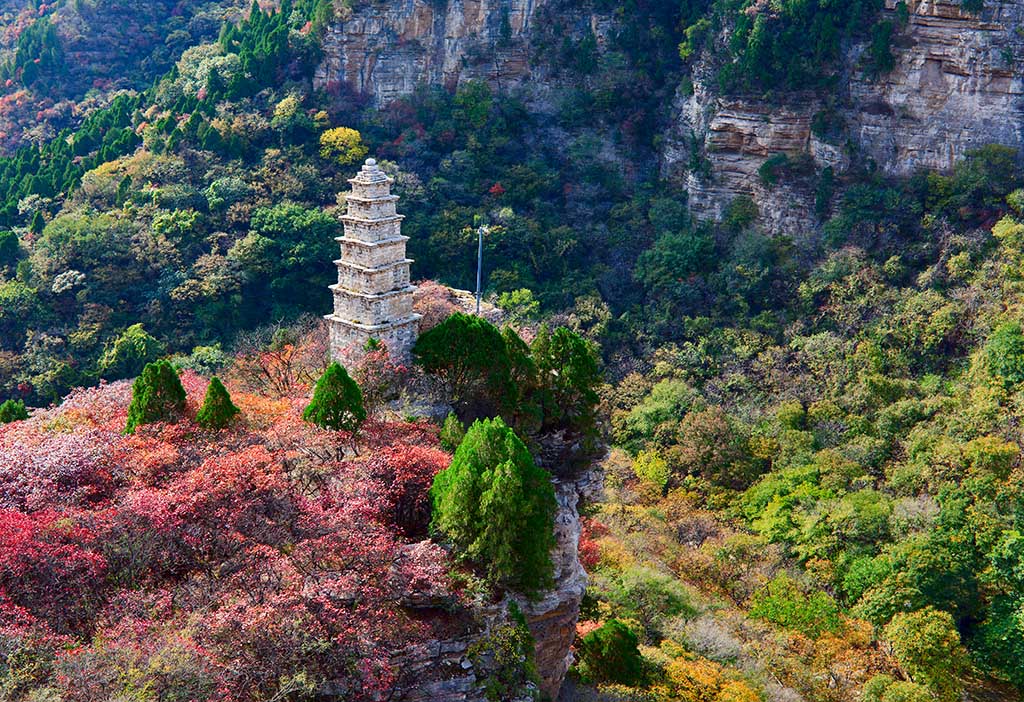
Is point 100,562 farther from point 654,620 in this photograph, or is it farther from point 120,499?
point 654,620

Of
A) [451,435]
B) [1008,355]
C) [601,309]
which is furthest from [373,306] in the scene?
[1008,355]

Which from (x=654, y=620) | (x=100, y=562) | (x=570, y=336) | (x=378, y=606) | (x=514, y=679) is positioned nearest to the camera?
(x=100, y=562)

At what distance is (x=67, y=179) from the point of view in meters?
44.2

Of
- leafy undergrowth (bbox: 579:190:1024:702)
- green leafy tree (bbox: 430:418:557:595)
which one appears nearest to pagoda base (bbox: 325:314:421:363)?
green leafy tree (bbox: 430:418:557:595)

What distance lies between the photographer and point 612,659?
24.9 m

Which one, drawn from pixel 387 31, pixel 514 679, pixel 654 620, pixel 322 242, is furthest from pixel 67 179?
pixel 514 679

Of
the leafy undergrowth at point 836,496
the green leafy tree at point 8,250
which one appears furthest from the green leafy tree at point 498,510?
the green leafy tree at point 8,250

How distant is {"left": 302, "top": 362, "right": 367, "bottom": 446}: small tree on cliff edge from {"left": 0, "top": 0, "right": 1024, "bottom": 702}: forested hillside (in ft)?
2.26

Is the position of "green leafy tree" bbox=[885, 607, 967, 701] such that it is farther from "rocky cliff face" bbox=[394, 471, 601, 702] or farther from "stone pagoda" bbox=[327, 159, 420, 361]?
"stone pagoda" bbox=[327, 159, 420, 361]

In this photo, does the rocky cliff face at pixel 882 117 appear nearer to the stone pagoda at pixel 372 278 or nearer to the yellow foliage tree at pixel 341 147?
the yellow foliage tree at pixel 341 147

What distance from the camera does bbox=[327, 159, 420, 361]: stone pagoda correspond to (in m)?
25.5

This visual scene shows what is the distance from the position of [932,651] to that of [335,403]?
16367 mm

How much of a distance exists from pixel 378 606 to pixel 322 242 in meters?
26.5

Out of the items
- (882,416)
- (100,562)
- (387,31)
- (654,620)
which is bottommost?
(654,620)
